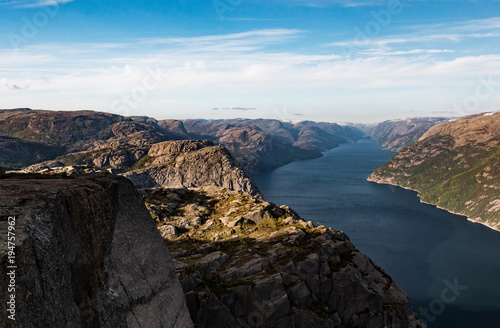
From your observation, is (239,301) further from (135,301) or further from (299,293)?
(135,301)

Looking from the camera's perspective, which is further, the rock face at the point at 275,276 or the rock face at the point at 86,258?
the rock face at the point at 275,276

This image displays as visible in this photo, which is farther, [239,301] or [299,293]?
[299,293]

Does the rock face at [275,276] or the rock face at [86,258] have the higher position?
the rock face at [86,258]

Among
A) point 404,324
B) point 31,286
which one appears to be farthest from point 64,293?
point 404,324

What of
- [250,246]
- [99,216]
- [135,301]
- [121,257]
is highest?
[99,216]
